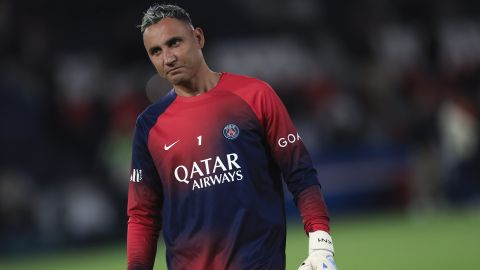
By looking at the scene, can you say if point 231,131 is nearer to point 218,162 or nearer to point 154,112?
point 218,162

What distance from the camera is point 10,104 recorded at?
642 inches

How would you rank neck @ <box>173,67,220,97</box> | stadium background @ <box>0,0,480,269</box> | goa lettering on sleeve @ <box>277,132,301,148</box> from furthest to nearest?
stadium background @ <box>0,0,480,269</box>
neck @ <box>173,67,220,97</box>
goa lettering on sleeve @ <box>277,132,301,148</box>

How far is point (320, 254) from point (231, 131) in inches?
31.9

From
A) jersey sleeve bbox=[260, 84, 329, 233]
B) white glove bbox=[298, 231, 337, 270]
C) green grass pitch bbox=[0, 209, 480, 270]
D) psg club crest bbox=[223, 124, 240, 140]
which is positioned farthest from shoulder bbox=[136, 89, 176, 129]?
green grass pitch bbox=[0, 209, 480, 270]

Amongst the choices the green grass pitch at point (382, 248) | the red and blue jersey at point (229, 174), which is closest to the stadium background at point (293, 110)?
the green grass pitch at point (382, 248)

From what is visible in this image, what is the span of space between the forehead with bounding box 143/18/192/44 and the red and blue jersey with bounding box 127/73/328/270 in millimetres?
357

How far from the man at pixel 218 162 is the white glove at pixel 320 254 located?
0.05 metres

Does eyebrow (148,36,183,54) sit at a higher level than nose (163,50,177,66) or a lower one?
higher

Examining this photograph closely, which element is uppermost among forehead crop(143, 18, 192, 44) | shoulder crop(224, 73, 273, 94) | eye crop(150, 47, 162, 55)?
forehead crop(143, 18, 192, 44)

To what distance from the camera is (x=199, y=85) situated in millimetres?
5059

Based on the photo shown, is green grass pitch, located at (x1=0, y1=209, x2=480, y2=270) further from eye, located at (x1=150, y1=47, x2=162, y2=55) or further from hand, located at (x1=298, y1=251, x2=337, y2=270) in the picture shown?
eye, located at (x1=150, y1=47, x2=162, y2=55)

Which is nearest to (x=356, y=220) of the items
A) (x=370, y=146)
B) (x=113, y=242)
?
(x=370, y=146)

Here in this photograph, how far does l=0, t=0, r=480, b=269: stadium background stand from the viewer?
48.3ft

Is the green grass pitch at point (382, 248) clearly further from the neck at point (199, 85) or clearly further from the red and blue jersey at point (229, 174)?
the neck at point (199, 85)
